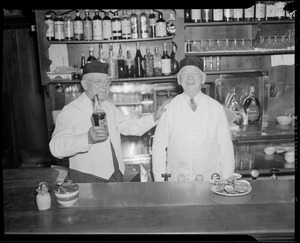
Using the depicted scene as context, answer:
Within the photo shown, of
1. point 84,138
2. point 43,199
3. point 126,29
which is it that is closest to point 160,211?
point 43,199

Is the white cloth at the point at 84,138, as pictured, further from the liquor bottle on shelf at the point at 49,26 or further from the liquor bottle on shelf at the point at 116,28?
the liquor bottle on shelf at the point at 49,26

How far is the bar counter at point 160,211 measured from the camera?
1.34 metres

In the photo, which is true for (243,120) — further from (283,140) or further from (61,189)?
(61,189)

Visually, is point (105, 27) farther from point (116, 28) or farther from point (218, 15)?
point (218, 15)

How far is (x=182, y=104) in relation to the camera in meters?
2.23

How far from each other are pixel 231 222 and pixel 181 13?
7.74ft

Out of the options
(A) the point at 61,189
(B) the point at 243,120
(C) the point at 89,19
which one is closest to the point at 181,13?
(C) the point at 89,19

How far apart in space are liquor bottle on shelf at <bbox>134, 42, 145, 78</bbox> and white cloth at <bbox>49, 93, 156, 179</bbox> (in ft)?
3.55

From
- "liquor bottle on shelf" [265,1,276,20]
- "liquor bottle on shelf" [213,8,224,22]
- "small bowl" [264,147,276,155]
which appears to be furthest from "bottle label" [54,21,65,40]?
"small bowl" [264,147,276,155]

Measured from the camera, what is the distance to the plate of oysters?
157 centimetres

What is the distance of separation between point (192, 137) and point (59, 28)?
175cm

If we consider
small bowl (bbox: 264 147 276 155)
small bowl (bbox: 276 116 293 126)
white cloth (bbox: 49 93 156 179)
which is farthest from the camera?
small bowl (bbox: 276 116 293 126)

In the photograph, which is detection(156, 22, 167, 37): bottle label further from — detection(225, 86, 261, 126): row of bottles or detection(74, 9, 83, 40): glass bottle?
detection(225, 86, 261, 126): row of bottles

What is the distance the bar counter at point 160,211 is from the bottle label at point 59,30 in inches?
68.2
